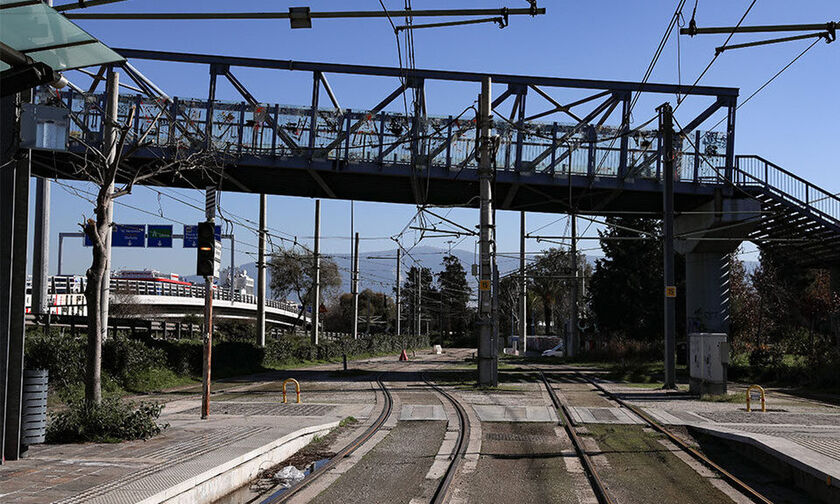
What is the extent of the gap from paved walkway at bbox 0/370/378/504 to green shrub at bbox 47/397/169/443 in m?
0.31

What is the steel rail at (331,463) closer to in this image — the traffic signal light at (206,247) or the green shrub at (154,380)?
the traffic signal light at (206,247)

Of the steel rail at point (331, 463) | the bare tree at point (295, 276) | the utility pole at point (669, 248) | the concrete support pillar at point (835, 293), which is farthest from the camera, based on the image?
the bare tree at point (295, 276)

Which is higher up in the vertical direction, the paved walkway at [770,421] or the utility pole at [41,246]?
the utility pole at [41,246]

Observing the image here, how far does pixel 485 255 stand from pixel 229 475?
620 inches

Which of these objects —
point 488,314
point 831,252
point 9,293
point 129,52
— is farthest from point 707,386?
point 129,52

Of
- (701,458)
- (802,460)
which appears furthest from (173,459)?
(802,460)

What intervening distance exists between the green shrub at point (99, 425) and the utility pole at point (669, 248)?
17938 millimetres

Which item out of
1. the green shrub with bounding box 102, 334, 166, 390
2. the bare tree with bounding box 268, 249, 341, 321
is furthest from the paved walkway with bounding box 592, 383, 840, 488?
the bare tree with bounding box 268, 249, 341, 321

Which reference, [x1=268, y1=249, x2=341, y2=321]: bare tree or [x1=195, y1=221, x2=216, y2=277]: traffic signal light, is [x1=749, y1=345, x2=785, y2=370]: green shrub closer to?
[x1=195, y1=221, x2=216, y2=277]: traffic signal light

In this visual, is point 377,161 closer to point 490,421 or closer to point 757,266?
point 490,421

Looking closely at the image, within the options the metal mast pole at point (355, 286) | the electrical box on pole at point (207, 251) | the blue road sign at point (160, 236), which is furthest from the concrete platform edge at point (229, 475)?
the metal mast pole at point (355, 286)

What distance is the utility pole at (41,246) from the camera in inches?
973

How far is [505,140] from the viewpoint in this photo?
30703 millimetres

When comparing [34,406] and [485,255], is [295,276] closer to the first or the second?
[485,255]
